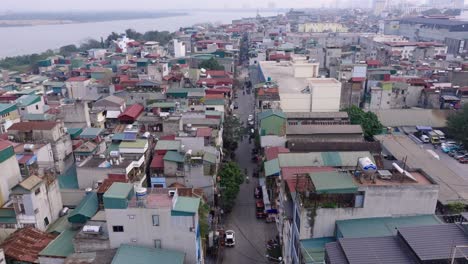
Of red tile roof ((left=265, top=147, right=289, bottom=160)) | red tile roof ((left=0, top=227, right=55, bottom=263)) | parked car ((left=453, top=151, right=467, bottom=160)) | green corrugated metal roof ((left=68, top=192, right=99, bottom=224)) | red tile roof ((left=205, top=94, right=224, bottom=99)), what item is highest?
red tile roof ((left=205, top=94, right=224, bottom=99))

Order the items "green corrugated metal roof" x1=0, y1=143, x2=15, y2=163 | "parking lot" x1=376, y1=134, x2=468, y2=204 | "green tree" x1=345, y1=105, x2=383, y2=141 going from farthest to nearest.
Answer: "green tree" x1=345, y1=105, x2=383, y2=141 < "parking lot" x1=376, y1=134, x2=468, y2=204 < "green corrugated metal roof" x1=0, y1=143, x2=15, y2=163

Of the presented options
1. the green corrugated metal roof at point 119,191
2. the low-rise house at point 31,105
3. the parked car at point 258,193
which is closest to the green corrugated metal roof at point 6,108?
the low-rise house at point 31,105

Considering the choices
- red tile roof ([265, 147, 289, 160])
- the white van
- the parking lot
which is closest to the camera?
the parking lot

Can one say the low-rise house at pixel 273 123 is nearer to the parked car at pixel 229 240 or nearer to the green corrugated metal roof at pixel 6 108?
the parked car at pixel 229 240

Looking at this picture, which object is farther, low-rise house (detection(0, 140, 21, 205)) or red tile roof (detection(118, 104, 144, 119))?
red tile roof (detection(118, 104, 144, 119))

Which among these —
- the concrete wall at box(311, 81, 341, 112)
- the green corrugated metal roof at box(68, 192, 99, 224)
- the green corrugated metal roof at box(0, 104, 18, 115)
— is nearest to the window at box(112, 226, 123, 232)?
the green corrugated metal roof at box(68, 192, 99, 224)

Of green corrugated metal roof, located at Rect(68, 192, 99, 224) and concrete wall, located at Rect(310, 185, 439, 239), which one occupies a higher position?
concrete wall, located at Rect(310, 185, 439, 239)

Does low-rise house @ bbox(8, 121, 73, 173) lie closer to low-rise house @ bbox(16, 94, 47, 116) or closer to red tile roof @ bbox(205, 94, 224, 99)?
low-rise house @ bbox(16, 94, 47, 116)
